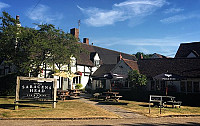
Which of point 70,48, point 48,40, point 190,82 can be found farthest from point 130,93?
point 48,40

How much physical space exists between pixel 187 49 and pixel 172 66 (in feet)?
43.1

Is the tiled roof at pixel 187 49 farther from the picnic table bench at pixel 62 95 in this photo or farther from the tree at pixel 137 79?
the picnic table bench at pixel 62 95

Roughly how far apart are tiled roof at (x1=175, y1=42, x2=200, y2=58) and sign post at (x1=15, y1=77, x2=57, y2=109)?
26.1 meters

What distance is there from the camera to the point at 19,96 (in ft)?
41.7

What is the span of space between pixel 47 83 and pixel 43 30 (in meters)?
7.94

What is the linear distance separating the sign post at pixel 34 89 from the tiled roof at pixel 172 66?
13.1 meters

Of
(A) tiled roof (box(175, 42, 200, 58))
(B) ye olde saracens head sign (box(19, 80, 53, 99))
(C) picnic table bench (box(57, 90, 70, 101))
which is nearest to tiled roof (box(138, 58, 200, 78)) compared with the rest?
(C) picnic table bench (box(57, 90, 70, 101))

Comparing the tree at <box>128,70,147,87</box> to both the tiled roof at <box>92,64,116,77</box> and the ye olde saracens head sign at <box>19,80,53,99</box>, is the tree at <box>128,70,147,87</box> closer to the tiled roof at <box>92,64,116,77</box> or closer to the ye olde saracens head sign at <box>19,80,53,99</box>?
the ye olde saracens head sign at <box>19,80,53,99</box>

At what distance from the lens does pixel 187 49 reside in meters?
33.9

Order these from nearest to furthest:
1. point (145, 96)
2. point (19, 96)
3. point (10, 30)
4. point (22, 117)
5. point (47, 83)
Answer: point (22, 117), point (19, 96), point (47, 83), point (10, 30), point (145, 96)

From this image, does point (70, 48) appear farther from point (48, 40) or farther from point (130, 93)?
point (130, 93)

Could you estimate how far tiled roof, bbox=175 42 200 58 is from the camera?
108 ft

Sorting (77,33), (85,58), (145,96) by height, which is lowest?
(145,96)

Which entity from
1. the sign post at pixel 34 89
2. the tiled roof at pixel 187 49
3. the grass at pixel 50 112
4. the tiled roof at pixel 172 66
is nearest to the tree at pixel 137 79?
the tiled roof at pixel 172 66
